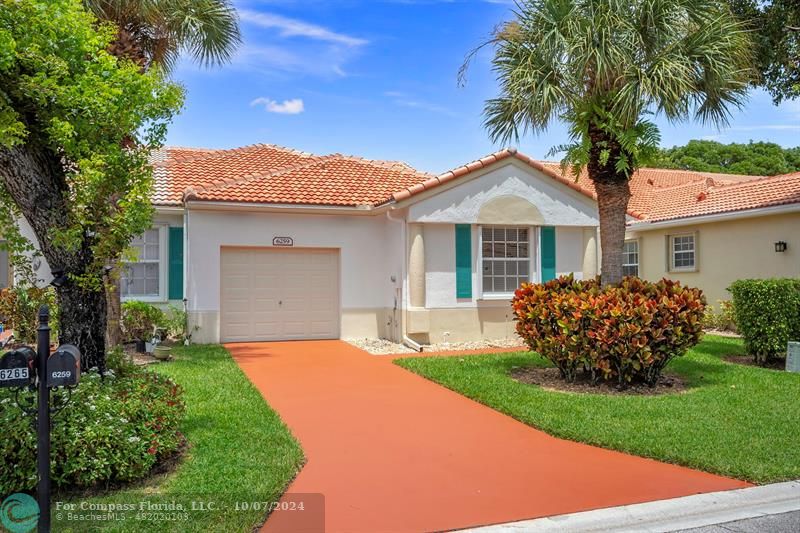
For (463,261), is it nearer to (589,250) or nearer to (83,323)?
(589,250)

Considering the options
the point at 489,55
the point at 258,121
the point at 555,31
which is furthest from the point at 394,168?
the point at 555,31

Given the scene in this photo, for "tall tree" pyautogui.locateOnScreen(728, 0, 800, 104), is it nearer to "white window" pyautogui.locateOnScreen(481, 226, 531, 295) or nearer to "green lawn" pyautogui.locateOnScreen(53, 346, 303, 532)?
"white window" pyautogui.locateOnScreen(481, 226, 531, 295)

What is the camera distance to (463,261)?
1438 cm

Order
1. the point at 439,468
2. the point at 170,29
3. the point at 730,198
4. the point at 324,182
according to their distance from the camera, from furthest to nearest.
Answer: the point at 730,198 < the point at 324,182 < the point at 170,29 < the point at 439,468

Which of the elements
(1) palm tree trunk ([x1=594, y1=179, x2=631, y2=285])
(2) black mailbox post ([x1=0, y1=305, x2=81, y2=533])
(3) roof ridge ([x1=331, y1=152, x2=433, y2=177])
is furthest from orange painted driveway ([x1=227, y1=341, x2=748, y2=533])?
(3) roof ridge ([x1=331, y1=152, x2=433, y2=177])

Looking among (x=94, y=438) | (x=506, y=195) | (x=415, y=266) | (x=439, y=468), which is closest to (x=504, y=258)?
(x=506, y=195)

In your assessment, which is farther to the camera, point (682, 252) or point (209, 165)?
point (682, 252)

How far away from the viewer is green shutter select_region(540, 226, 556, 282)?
1498cm

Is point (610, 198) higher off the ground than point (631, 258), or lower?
higher

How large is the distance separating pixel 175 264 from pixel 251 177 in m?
2.86

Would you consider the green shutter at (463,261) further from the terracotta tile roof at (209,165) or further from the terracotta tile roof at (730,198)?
the terracotta tile roof at (730,198)

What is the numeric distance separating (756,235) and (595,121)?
922 centimetres

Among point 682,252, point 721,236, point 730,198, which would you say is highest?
point 730,198

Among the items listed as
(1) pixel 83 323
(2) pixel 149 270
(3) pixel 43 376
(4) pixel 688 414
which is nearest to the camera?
(3) pixel 43 376
